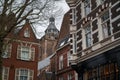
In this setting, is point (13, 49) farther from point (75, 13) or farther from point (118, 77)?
point (118, 77)

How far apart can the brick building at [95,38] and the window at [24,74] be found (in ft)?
36.9

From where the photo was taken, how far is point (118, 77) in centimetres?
1678

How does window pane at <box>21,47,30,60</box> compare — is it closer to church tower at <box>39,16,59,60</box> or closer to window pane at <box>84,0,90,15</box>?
window pane at <box>84,0,90,15</box>

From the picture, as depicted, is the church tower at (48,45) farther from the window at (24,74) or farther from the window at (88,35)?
the window at (88,35)

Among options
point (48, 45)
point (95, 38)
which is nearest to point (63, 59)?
point (95, 38)

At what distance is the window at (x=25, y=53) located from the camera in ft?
111

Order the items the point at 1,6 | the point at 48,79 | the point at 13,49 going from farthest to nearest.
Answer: the point at 48,79 < the point at 13,49 < the point at 1,6

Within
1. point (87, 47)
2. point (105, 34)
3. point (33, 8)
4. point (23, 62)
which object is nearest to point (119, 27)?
point (105, 34)

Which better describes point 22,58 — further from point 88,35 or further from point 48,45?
point 48,45

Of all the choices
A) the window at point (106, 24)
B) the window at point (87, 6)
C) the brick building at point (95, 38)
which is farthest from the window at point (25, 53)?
the window at point (106, 24)

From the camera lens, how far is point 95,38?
2017cm

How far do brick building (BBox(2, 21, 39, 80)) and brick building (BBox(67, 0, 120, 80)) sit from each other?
10602mm

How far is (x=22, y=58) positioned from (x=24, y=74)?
222 centimetres

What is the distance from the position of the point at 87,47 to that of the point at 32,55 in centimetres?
1492
